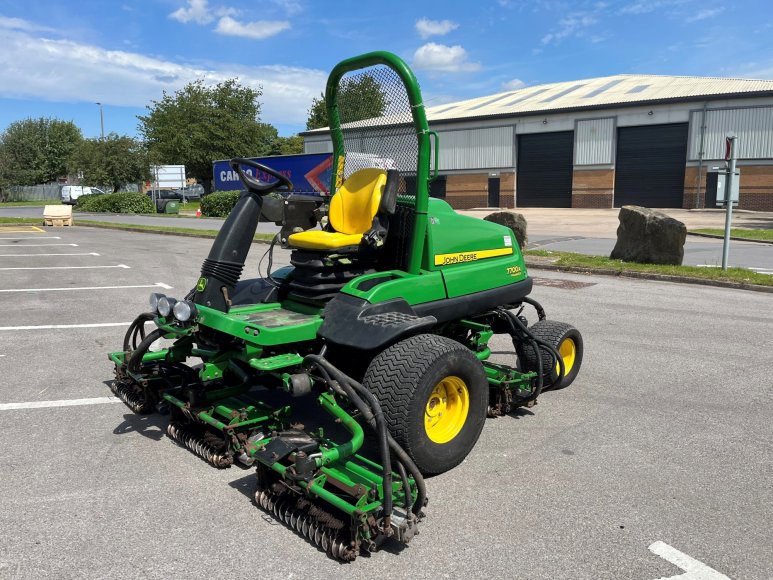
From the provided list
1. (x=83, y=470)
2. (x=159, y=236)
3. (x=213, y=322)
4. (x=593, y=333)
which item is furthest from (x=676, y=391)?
(x=159, y=236)

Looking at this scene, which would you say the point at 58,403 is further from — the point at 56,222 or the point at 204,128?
the point at 204,128

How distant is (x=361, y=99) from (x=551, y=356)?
2.41 meters

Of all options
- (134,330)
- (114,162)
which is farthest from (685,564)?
(114,162)

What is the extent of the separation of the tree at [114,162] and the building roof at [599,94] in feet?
68.0

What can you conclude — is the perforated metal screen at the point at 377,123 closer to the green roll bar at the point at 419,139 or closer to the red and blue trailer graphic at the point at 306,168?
the green roll bar at the point at 419,139

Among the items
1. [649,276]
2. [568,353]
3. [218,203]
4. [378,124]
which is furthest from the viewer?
[218,203]

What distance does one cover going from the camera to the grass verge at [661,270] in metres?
10.4

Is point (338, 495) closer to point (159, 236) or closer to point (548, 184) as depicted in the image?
A: point (159, 236)

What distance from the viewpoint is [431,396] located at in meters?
3.64

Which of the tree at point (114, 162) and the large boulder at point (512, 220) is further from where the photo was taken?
the tree at point (114, 162)

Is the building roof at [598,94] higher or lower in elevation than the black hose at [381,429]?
higher

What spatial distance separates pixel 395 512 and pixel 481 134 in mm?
39337

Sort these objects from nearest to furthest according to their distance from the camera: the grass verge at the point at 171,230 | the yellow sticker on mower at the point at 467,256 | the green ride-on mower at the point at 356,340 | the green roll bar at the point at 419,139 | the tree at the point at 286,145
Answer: the green ride-on mower at the point at 356,340 → the green roll bar at the point at 419,139 → the yellow sticker on mower at the point at 467,256 → the grass verge at the point at 171,230 → the tree at the point at 286,145

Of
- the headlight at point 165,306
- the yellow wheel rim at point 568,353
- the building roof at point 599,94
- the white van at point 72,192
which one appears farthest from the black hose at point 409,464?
the white van at point 72,192
